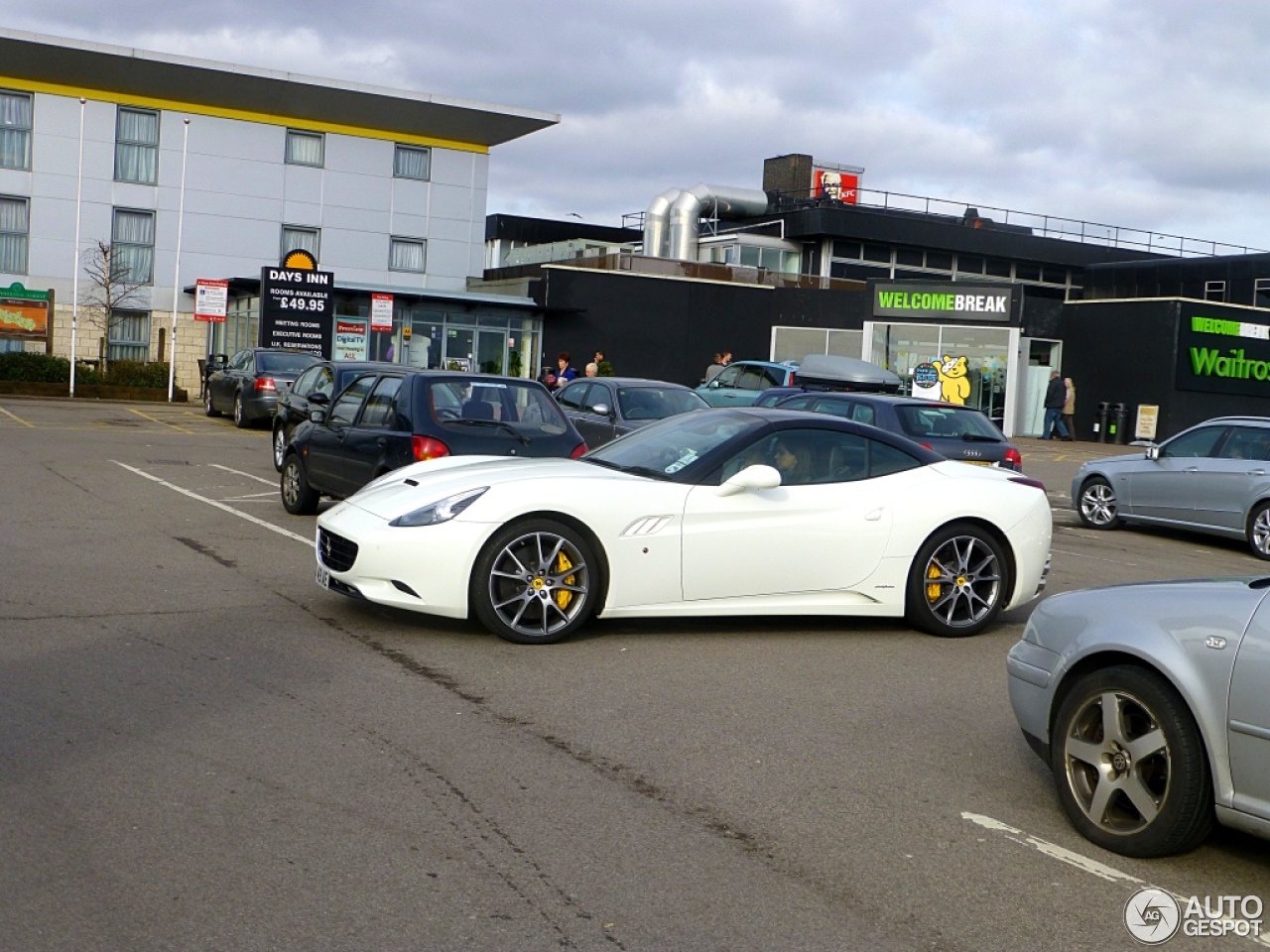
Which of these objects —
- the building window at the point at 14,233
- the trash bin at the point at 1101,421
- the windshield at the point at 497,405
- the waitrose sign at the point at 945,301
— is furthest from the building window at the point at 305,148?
the windshield at the point at 497,405

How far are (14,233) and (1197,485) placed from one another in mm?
35931

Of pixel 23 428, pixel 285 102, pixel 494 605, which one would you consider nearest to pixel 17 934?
pixel 494 605

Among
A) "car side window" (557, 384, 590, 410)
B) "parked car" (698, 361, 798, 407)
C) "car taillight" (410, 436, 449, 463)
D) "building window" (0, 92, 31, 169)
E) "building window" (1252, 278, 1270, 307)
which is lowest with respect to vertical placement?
"car taillight" (410, 436, 449, 463)

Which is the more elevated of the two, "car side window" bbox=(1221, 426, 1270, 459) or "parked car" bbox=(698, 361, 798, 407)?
"parked car" bbox=(698, 361, 798, 407)

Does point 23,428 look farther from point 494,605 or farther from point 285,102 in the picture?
point 285,102

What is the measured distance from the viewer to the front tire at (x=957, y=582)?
857 centimetres

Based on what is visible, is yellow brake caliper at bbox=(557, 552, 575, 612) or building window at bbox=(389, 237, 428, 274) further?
building window at bbox=(389, 237, 428, 274)

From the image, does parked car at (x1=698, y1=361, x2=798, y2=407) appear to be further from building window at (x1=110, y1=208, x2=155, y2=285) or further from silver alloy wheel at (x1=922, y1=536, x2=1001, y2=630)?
building window at (x1=110, y1=208, x2=155, y2=285)

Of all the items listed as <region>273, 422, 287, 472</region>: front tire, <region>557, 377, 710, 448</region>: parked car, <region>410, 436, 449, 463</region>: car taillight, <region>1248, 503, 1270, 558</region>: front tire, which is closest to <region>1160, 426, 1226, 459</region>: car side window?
<region>1248, 503, 1270, 558</region>: front tire

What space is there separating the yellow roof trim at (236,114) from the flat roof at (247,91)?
0.14ft

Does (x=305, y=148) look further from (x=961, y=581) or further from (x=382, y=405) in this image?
(x=961, y=581)

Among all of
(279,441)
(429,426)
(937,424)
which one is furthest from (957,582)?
(279,441)

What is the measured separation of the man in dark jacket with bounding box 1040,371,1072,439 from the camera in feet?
117

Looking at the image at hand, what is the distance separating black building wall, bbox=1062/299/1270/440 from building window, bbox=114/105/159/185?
27647 millimetres
